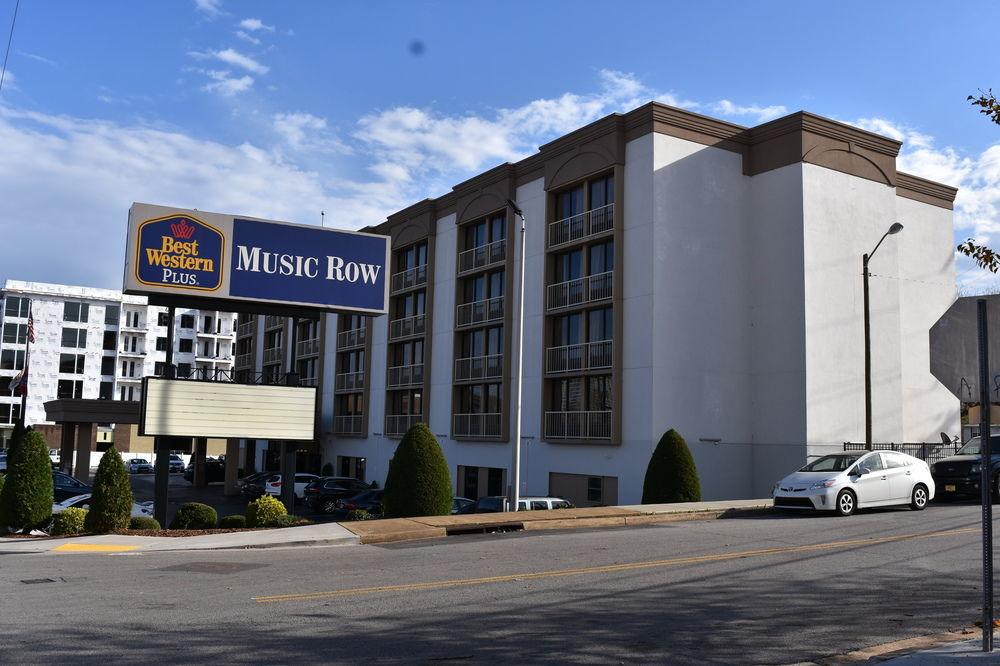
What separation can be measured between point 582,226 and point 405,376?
16295mm

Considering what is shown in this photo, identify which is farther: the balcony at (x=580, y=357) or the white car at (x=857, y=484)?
the balcony at (x=580, y=357)

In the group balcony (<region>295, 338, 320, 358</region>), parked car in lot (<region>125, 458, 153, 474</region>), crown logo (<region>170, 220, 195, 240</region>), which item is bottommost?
parked car in lot (<region>125, 458, 153, 474</region>)

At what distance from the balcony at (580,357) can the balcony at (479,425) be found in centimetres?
413

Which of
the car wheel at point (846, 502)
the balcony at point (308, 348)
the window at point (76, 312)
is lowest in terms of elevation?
A: the car wheel at point (846, 502)

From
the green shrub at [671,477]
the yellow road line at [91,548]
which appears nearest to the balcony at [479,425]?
the green shrub at [671,477]

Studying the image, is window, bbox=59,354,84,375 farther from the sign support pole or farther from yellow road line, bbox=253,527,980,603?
the sign support pole

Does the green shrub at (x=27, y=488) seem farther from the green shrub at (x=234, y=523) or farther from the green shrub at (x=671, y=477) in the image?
the green shrub at (x=671, y=477)

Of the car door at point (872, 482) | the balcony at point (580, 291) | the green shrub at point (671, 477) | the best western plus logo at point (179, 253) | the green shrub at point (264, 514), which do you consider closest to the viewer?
the green shrub at point (264, 514)

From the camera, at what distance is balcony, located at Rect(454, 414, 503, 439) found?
129ft

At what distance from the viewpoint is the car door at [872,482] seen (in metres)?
20.8

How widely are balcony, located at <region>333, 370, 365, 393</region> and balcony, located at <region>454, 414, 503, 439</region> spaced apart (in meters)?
11.9

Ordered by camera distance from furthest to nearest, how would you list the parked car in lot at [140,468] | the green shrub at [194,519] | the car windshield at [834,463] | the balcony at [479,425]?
the parked car in lot at [140,468], the balcony at [479,425], the car windshield at [834,463], the green shrub at [194,519]

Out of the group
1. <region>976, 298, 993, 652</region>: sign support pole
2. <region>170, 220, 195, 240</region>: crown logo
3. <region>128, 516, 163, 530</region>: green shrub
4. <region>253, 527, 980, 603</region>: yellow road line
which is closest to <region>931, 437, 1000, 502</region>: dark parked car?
<region>253, 527, 980, 603</region>: yellow road line

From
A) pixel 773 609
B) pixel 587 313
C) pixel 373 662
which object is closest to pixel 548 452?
pixel 587 313
